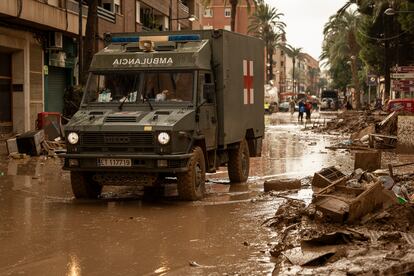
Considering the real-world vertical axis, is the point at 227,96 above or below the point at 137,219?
above

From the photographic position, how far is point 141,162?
1028 cm

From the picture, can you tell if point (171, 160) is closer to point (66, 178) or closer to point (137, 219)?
point (137, 219)

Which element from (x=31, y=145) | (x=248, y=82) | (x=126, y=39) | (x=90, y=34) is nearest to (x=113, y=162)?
(x=126, y=39)

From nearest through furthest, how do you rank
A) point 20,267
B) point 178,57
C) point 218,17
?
point 20,267 < point 178,57 < point 218,17

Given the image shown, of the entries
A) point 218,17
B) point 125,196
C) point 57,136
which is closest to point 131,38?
point 125,196

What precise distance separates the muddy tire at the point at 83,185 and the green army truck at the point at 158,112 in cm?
2

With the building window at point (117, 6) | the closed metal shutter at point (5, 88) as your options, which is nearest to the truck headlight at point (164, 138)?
the closed metal shutter at point (5, 88)

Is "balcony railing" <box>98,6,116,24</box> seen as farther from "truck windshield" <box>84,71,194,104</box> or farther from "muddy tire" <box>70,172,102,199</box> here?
"muddy tire" <box>70,172,102,199</box>

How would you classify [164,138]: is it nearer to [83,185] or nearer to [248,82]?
[83,185]

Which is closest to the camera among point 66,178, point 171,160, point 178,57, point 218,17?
point 171,160

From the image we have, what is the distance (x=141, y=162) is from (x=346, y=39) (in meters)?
67.3

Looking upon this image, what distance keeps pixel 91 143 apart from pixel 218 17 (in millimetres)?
90808

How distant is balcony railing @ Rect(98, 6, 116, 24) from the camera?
3250cm

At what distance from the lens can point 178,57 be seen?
1136cm
